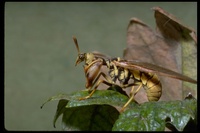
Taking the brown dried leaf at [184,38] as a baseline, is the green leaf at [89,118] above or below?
below

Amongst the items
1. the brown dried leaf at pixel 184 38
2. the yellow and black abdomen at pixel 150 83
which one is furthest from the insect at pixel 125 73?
the brown dried leaf at pixel 184 38

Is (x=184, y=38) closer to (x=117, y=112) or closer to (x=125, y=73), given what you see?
(x=125, y=73)

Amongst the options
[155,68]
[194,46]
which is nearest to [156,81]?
[155,68]

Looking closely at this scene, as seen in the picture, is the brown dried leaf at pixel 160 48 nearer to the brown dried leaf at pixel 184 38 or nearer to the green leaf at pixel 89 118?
the brown dried leaf at pixel 184 38

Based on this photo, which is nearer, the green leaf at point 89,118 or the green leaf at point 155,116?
the green leaf at point 155,116

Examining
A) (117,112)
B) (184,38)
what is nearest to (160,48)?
(184,38)

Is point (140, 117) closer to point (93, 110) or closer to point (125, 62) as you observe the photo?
point (93, 110)
